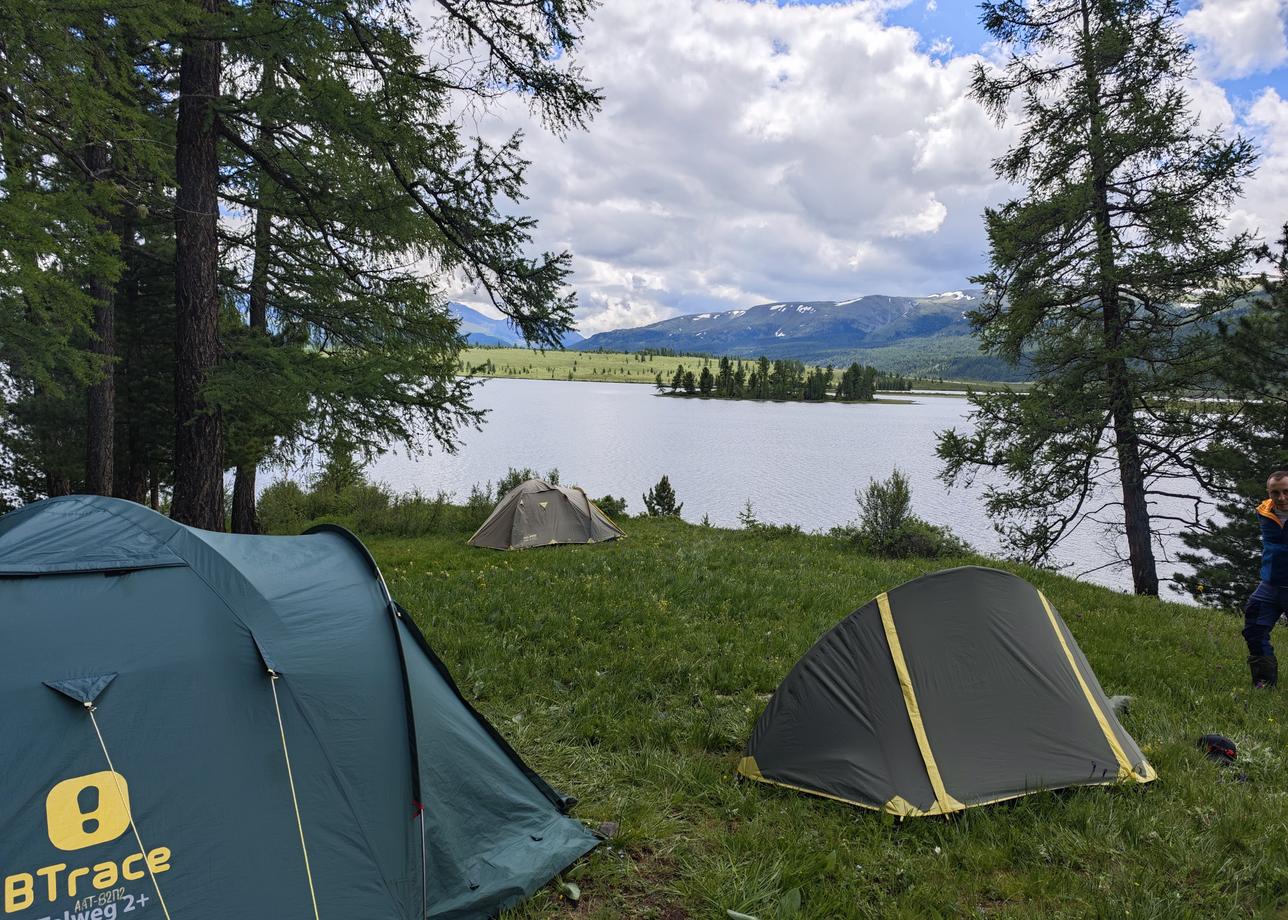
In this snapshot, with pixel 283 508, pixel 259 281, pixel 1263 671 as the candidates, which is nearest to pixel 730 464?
pixel 283 508

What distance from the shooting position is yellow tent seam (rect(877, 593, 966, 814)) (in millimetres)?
4277

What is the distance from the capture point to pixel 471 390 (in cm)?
1024

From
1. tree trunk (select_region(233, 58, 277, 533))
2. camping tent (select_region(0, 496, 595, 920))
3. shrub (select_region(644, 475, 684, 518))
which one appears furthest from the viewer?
shrub (select_region(644, 475, 684, 518))

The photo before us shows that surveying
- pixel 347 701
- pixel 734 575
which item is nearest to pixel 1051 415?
pixel 734 575

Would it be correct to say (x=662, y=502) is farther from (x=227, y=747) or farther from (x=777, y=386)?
(x=777, y=386)

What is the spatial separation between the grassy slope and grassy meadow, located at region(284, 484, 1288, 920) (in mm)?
18

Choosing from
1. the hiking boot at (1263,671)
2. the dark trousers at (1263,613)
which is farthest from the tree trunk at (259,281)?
the hiking boot at (1263,671)

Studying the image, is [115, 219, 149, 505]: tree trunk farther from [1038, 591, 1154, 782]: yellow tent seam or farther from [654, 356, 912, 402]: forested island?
[654, 356, 912, 402]: forested island

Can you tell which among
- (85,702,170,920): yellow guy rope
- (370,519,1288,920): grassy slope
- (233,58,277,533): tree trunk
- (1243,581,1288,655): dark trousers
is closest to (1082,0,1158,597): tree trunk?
(370,519,1288,920): grassy slope

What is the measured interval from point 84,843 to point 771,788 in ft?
13.0

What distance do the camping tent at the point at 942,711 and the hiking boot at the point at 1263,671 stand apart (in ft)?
12.2

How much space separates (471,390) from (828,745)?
7.58 metres

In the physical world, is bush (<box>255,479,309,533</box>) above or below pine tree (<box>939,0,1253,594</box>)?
below

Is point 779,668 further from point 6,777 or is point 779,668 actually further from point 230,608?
point 6,777
